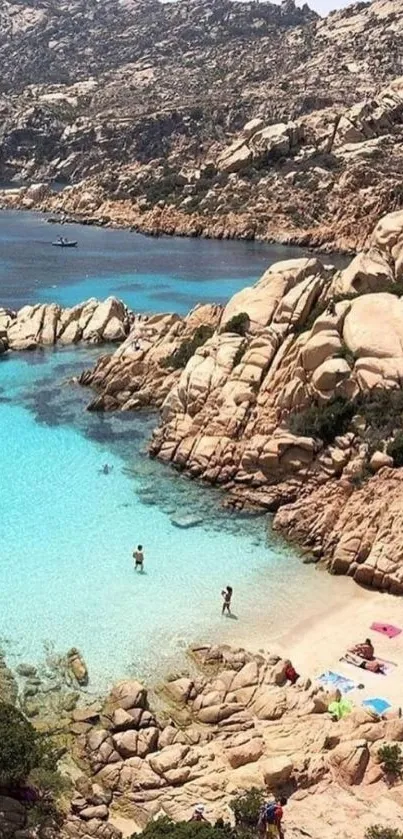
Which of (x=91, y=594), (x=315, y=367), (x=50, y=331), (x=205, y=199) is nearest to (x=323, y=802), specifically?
(x=91, y=594)

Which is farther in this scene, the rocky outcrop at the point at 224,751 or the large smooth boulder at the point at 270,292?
the large smooth boulder at the point at 270,292

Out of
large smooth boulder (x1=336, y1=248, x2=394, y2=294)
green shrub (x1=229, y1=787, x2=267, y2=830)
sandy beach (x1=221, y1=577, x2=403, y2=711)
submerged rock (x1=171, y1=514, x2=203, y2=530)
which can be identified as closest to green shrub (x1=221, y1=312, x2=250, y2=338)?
large smooth boulder (x1=336, y1=248, x2=394, y2=294)

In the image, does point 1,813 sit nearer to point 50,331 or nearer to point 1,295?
point 50,331

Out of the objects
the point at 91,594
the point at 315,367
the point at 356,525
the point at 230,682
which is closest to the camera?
the point at 230,682

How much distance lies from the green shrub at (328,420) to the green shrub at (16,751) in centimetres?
1778

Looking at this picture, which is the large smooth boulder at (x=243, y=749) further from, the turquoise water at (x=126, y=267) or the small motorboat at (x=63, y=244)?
the small motorboat at (x=63, y=244)

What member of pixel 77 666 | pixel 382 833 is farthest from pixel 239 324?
pixel 382 833

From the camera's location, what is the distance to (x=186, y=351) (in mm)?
45781

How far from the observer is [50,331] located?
58.2m

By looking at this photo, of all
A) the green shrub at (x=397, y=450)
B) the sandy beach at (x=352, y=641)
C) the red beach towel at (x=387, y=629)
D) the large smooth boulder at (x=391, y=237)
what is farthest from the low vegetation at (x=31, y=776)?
the large smooth boulder at (x=391, y=237)

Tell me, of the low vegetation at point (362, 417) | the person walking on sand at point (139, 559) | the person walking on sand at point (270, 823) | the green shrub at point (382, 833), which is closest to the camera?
the green shrub at point (382, 833)

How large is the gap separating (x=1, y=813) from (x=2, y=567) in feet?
38.5

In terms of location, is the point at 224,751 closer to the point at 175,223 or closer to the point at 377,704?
the point at 377,704

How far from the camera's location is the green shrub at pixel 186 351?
4525cm
